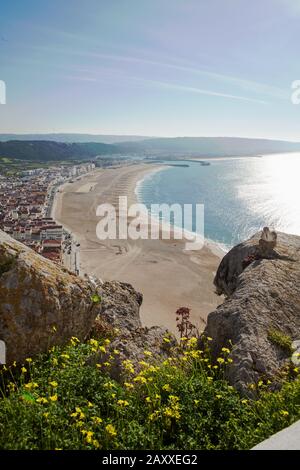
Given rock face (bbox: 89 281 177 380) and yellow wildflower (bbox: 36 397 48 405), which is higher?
yellow wildflower (bbox: 36 397 48 405)

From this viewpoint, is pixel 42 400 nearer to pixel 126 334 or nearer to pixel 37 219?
pixel 126 334

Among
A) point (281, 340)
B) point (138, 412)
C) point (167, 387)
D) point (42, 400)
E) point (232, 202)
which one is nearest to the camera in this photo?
point (42, 400)

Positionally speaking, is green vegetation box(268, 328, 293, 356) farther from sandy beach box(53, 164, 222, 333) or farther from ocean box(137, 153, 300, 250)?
ocean box(137, 153, 300, 250)

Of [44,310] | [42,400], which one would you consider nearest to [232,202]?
[44,310]

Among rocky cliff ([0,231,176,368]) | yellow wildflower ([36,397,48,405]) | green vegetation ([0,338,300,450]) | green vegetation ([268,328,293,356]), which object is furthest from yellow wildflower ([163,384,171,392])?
green vegetation ([268,328,293,356])

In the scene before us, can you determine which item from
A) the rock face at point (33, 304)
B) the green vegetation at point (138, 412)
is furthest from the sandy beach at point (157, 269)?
the green vegetation at point (138, 412)

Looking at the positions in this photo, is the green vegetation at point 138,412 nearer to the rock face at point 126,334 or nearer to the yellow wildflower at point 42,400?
the yellow wildflower at point 42,400

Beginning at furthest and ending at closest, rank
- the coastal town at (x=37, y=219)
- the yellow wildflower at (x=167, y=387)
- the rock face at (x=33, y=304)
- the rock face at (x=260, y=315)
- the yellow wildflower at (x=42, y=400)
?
the coastal town at (x=37, y=219), the rock face at (x=33, y=304), the rock face at (x=260, y=315), the yellow wildflower at (x=167, y=387), the yellow wildflower at (x=42, y=400)
